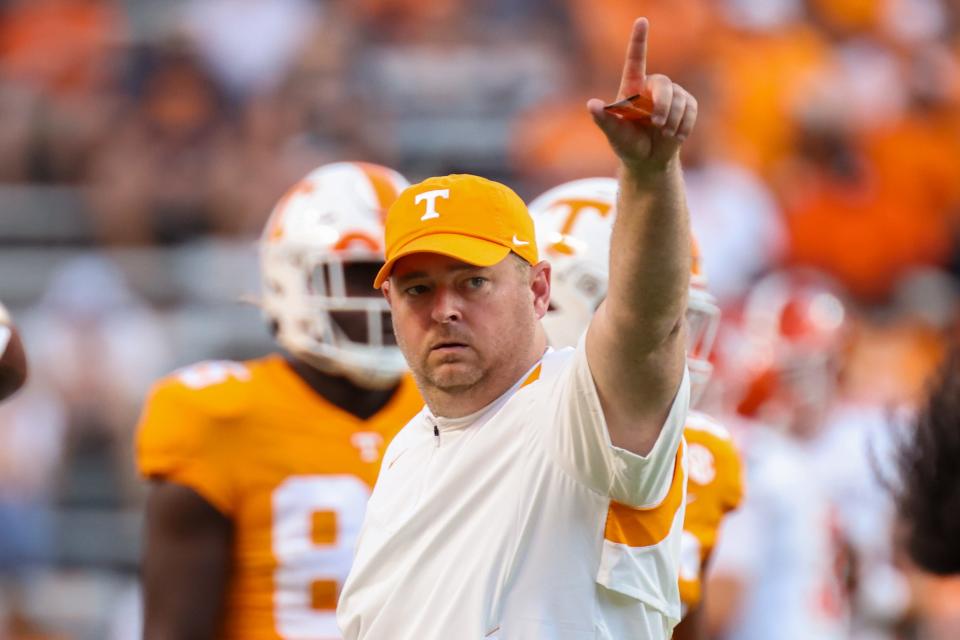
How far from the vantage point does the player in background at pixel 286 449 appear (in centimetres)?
409

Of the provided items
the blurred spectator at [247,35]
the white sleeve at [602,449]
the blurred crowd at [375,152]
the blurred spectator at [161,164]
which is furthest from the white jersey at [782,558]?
the blurred spectator at [247,35]

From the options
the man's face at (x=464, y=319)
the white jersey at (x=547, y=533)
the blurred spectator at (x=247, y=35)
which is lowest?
the white jersey at (x=547, y=533)

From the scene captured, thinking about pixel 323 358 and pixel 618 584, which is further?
pixel 323 358

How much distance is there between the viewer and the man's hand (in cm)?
243

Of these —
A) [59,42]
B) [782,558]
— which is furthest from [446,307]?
[59,42]

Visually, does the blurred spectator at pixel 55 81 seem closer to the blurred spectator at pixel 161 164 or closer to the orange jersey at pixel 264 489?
the blurred spectator at pixel 161 164

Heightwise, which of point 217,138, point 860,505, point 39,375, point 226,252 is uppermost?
point 217,138

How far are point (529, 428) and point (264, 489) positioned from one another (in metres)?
1.51

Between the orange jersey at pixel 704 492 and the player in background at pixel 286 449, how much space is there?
32.8 inches

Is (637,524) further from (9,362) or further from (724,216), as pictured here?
(724,216)

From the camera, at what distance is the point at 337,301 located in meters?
4.35

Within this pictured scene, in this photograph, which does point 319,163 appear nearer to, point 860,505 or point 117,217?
point 117,217

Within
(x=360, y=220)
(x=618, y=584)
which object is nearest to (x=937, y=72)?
(x=360, y=220)

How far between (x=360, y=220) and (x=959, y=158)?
23.7 feet
